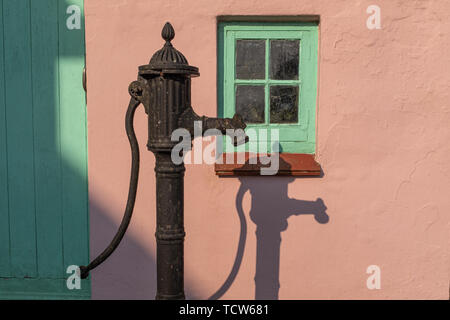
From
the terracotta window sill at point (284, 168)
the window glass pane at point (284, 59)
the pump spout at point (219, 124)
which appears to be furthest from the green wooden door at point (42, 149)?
the pump spout at point (219, 124)

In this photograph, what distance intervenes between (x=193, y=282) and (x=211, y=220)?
38cm

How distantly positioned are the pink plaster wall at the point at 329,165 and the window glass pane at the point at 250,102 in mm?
200

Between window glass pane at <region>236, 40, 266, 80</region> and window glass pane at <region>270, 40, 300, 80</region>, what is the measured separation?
0.06 meters

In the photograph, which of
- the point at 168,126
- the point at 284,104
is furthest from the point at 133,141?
the point at 284,104

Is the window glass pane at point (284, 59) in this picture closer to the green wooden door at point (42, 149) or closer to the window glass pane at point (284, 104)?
the window glass pane at point (284, 104)

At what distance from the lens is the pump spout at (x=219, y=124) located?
1858 mm

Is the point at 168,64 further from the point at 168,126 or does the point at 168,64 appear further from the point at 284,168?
the point at 284,168

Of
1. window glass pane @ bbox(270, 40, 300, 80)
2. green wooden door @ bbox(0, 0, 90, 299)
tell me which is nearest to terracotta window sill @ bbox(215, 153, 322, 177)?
window glass pane @ bbox(270, 40, 300, 80)

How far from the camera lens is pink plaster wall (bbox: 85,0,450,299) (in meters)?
2.69

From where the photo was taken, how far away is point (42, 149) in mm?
2932

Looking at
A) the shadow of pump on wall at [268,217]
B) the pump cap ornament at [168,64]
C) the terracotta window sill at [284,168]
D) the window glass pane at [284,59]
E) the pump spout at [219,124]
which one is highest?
the window glass pane at [284,59]

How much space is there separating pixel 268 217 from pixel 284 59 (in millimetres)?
925

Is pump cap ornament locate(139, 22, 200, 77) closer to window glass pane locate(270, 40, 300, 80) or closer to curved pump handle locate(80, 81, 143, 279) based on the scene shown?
curved pump handle locate(80, 81, 143, 279)

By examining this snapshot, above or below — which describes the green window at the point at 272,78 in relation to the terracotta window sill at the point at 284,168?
above
